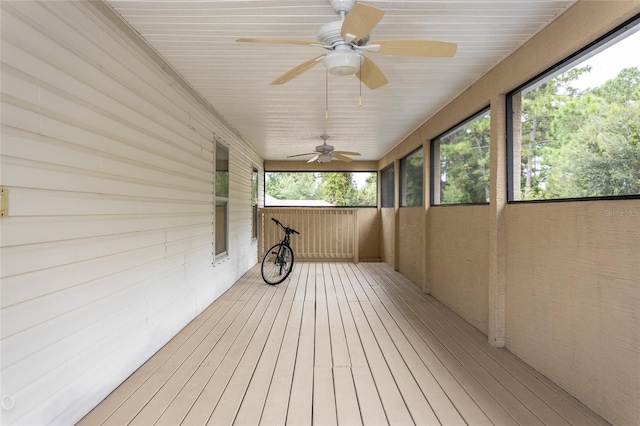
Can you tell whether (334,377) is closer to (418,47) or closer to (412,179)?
(418,47)

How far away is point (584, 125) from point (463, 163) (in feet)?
5.93

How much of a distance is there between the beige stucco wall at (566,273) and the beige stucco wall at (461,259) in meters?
0.03

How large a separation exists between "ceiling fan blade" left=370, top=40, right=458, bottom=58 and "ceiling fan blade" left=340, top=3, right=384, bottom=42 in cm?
17

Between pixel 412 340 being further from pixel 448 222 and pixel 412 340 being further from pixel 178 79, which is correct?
pixel 178 79

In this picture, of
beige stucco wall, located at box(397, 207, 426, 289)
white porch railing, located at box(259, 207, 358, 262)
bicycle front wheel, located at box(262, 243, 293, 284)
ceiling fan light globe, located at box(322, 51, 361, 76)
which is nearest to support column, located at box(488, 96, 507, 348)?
ceiling fan light globe, located at box(322, 51, 361, 76)

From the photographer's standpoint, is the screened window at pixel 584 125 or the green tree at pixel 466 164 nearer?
the screened window at pixel 584 125

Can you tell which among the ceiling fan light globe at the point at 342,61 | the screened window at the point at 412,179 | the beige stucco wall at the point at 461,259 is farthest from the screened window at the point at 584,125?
the screened window at the point at 412,179

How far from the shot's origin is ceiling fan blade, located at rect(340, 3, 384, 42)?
5.37ft

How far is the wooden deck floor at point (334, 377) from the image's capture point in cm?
198

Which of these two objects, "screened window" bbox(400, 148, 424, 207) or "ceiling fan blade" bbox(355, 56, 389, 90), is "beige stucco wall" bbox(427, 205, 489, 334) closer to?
"screened window" bbox(400, 148, 424, 207)

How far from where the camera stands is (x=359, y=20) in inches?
68.6

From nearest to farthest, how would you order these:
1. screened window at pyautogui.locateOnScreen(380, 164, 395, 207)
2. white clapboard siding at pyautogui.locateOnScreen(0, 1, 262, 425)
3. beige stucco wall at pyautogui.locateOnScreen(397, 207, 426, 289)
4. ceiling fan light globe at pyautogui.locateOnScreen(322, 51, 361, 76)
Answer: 1. white clapboard siding at pyautogui.locateOnScreen(0, 1, 262, 425)
2. ceiling fan light globe at pyautogui.locateOnScreen(322, 51, 361, 76)
3. beige stucco wall at pyautogui.locateOnScreen(397, 207, 426, 289)
4. screened window at pyautogui.locateOnScreen(380, 164, 395, 207)

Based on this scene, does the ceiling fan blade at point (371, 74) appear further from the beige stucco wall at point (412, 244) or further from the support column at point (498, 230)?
the beige stucco wall at point (412, 244)

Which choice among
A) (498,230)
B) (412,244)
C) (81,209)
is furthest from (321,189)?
(81,209)
